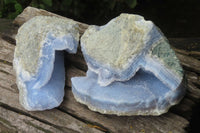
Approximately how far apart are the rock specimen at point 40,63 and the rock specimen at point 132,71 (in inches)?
8.8

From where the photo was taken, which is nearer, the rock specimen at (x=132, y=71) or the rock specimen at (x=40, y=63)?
the rock specimen at (x=132, y=71)

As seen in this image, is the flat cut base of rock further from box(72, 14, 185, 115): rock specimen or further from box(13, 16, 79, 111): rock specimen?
box(13, 16, 79, 111): rock specimen

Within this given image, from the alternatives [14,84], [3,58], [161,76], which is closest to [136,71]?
[161,76]

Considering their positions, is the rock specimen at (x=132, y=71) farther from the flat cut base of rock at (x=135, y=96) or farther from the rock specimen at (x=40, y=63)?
the rock specimen at (x=40, y=63)

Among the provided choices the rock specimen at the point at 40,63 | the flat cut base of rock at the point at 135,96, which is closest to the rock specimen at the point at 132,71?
the flat cut base of rock at the point at 135,96

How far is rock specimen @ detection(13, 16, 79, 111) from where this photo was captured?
1.95 metres

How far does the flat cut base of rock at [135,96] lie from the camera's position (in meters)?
1.71

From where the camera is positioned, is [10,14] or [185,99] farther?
[10,14]

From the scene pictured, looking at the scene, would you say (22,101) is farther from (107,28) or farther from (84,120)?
(107,28)

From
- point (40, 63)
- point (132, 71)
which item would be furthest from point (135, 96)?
point (40, 63)

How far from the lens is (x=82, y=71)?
7.68 ft

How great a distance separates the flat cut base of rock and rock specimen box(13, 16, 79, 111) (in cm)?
28

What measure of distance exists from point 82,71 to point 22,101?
1.90 ft

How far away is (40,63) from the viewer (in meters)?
1.93
